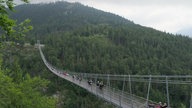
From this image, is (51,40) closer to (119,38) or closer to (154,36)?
(119,38)

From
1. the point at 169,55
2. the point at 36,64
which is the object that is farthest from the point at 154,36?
the point at 36,64

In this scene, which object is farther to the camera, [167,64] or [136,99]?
[167,64]

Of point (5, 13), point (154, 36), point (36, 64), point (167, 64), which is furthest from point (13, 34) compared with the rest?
point (154, 36)

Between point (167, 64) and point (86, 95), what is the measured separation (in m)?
49.0

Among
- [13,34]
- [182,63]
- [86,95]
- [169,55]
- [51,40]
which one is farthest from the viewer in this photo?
[51,40]

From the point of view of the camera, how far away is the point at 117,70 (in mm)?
138750

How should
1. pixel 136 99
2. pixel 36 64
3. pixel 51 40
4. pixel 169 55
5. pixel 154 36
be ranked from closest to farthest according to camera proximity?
pixel 136 99 → pixel 36 64 → pixel 169 55 → pixel 51 40 → pixel 154 36

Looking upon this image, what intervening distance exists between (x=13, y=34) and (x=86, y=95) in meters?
105

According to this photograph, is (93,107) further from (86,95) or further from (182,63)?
(182,63)

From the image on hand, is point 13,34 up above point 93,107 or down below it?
above

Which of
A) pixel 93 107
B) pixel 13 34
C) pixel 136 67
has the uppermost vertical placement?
pixel 13 34

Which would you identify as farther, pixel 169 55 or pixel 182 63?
pixel 169 55

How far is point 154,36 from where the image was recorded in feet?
646

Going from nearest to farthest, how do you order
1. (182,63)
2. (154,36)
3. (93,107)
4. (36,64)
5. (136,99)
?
(136,99)
(93,107)
(36,64)
(182,63)
(154,36)
